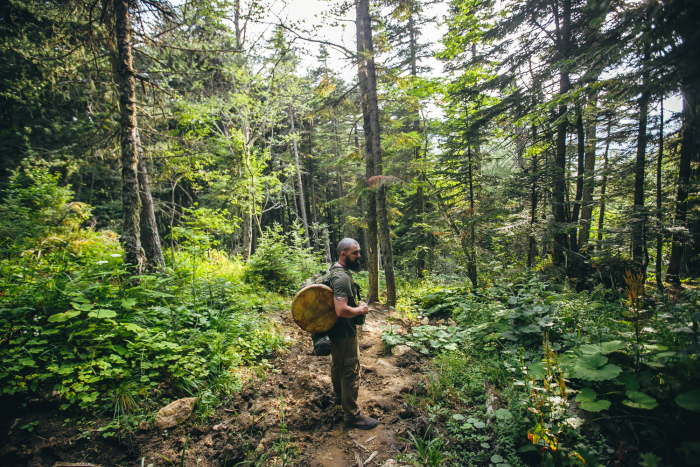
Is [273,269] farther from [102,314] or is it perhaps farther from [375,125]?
[375,125]

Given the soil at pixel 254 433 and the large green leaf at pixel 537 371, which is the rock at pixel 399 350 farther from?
the large green leaf at pixel 537 371

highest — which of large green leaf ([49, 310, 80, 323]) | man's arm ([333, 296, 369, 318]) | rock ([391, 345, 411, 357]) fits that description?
large green leaf ([49, 310, 80, 323])

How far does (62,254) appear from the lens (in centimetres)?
541

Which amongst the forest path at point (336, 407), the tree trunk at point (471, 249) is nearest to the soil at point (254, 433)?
the forest path at point (336, 407)

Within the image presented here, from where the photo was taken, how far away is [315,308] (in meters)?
3.33

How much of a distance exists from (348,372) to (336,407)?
0.77 metres

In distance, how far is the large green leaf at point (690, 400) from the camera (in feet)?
5.93

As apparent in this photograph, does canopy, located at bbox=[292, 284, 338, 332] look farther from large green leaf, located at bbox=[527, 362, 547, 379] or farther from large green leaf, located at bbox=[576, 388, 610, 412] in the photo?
large green leaf, located at bbox=[576, 388, 610, 412]

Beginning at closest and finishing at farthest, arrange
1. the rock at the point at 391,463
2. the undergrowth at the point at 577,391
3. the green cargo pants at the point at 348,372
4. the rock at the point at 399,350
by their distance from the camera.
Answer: the undergrowth at the point at 577,391, the rock at the point at 391,463, the green cargo pants at the point at 348,372, the rock at the point at 399,350

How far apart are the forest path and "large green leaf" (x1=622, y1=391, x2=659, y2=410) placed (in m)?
2.00

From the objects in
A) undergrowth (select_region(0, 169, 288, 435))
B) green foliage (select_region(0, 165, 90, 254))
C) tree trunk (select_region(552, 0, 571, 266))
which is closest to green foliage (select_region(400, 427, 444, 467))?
undergrowth (select_region(0, 169, 288, 435))

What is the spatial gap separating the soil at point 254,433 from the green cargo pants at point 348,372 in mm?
255

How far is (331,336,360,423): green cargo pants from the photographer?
339 centimetres

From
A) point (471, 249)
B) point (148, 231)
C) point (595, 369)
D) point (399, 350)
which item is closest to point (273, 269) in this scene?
point (148, 231)
